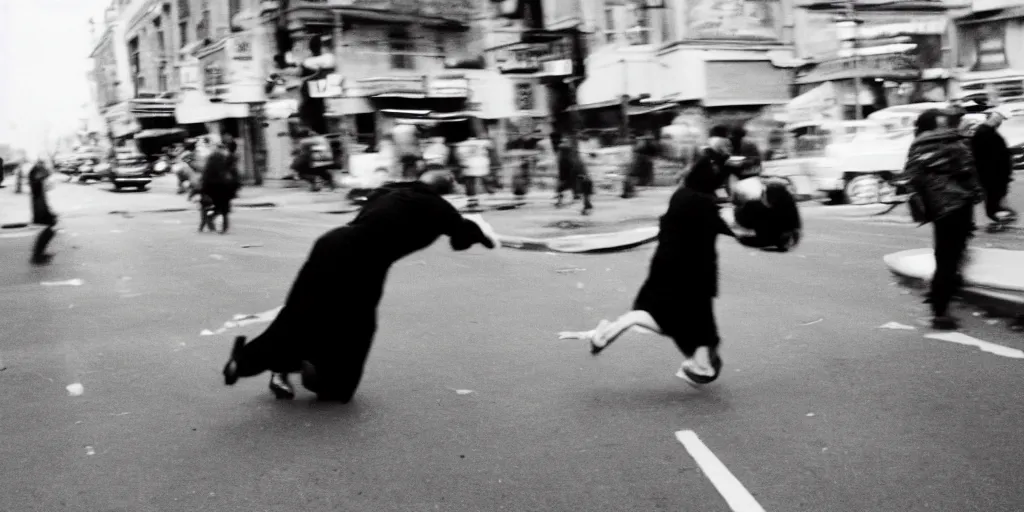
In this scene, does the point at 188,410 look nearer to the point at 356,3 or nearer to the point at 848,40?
the point at 848,40

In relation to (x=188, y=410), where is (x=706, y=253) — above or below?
above

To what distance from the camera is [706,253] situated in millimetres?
6438

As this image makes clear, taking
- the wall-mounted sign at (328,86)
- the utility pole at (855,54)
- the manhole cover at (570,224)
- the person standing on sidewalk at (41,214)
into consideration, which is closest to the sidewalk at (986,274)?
the manhole cover at (570,224)

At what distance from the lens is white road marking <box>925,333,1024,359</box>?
7.32m

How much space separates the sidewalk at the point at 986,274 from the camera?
8867 mm

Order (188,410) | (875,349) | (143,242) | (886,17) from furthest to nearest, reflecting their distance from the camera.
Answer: (886,17), (143,242), (875,349), (188,410)

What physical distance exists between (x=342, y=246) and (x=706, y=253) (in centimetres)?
219

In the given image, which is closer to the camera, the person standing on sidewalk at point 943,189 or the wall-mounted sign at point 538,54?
the person standing on sidewalk at point 943,189

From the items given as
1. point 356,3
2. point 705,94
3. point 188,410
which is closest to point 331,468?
point 188,410

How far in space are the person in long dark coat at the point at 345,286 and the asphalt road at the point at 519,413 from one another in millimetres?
285

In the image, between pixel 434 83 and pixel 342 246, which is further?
pixel 434 83

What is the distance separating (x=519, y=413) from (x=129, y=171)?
36.2 meters

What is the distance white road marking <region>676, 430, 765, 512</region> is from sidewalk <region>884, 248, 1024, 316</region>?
452cm

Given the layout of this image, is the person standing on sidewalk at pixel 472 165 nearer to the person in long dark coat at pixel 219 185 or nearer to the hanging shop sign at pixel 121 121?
the person in long dark coat at pixel 219 185
